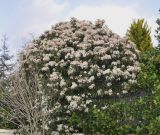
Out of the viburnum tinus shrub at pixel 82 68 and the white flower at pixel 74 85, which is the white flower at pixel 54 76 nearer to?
the viburnum tinus shrub at pixel 82 68

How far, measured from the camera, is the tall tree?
2831cm

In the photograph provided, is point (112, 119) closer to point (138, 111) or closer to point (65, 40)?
point (138, 111)

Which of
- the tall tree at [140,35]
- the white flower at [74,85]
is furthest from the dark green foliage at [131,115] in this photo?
the tall tree at [140,35]

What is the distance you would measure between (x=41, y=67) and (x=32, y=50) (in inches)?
39.3

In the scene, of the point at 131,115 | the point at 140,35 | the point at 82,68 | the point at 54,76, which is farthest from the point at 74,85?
the point at 140,35

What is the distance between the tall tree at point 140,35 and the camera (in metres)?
28.3

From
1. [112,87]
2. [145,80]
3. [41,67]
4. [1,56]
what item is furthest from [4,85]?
[1,56]

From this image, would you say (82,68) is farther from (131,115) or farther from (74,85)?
(131,115)

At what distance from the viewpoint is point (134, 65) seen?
1961cm

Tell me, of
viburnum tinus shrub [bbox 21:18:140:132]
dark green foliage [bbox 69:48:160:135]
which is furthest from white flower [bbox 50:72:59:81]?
dark green foliage [bbox 69:48:160:135]

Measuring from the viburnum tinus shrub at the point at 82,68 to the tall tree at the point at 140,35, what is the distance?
26.2ft

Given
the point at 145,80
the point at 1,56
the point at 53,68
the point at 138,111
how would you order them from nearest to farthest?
the point at 138,111 < the point at 145,80 < the point at 53,68 < the point at 1,56

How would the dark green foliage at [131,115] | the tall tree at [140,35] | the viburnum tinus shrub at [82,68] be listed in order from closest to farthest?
the dark green foliage at [131,115], the viburnum tinus shrub at [82,68], the tall tree at [140,35]

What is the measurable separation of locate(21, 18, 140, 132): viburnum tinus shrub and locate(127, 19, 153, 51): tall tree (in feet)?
26.2
